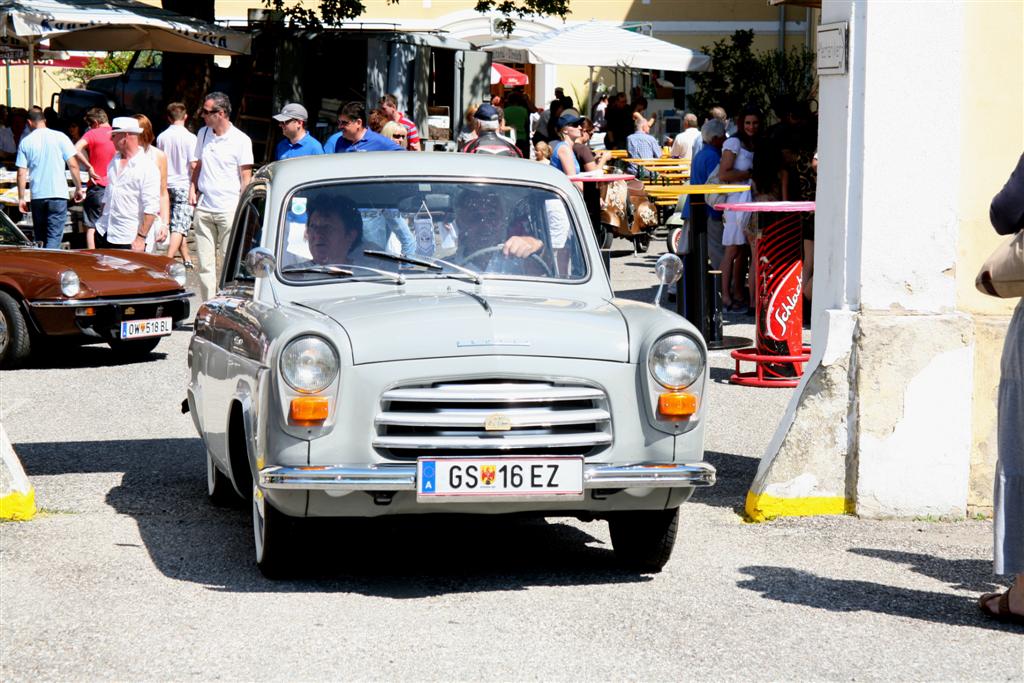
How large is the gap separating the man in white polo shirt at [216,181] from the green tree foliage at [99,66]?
27.5 meters

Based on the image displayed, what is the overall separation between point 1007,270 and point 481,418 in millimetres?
1894

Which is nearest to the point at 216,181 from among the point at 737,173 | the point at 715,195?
the point at 715,195

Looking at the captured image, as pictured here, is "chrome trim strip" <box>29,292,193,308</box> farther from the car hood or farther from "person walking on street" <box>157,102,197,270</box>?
the car hood

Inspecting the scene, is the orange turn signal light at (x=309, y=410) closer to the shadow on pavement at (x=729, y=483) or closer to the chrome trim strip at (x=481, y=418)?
the chrome trim strip at (x=481, y=418)

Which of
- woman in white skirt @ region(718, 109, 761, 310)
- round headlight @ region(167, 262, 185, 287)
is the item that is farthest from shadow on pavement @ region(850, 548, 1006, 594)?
woman in white skirt @ region(718, 109, 761, 310)

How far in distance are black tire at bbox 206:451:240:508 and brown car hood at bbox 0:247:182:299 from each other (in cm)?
498

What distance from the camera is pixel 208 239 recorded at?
13891mm

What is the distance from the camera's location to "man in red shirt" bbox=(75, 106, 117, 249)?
1728 centimetres

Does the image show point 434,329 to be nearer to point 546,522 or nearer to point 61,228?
point 546,522

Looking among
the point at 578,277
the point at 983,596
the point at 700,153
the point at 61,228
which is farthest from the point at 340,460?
the point at 61,228

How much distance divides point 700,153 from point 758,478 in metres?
8.91

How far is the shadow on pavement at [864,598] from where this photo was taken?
19.1 feet

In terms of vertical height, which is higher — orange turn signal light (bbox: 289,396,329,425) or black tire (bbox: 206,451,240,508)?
orange turn signal light (bbox: 289,396,329,425)

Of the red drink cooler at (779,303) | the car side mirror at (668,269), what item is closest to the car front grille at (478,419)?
the car side mirror at (668,269)
